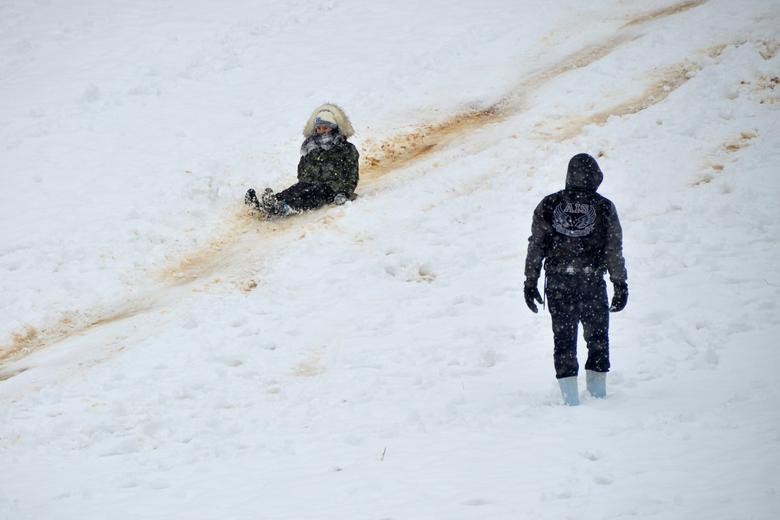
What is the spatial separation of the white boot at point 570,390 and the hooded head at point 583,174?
1661 millimetres

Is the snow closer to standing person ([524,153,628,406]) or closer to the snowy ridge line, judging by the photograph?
the snowy ridge line

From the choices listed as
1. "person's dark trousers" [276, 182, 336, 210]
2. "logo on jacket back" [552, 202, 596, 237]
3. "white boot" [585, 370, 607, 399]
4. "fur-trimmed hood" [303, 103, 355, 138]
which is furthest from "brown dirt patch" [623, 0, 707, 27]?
"white boot" [585, 370, 607, 399]

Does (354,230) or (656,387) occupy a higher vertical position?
(354,230)

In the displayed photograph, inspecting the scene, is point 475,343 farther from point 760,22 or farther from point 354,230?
point 760,22

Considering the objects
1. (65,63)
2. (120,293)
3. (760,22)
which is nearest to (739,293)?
(120,293)

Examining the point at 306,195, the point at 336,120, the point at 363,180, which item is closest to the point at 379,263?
the point at 306,195

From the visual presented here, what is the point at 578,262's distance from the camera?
682 cm

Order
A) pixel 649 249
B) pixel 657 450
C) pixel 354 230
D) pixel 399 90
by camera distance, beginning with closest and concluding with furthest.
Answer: pixel 657 450, pixel 649 249, pixel 354 230, pixel 399 90

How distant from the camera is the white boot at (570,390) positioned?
6.89m

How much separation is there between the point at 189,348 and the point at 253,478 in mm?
3230

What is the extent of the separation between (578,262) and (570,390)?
1126mm

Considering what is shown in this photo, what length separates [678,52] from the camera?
1535 cm

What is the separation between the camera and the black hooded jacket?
674 centimetres

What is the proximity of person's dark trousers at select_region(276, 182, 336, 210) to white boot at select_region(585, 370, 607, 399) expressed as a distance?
694cm
